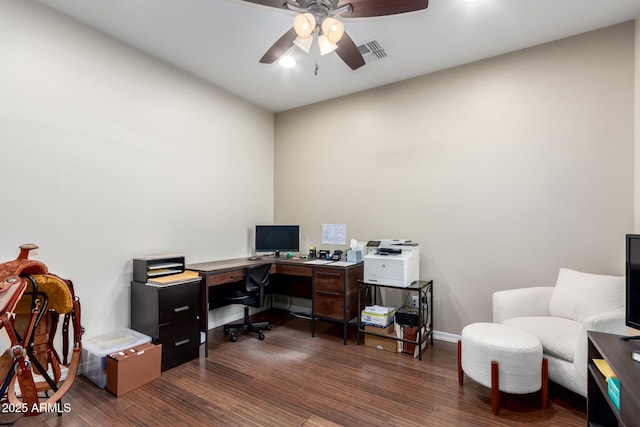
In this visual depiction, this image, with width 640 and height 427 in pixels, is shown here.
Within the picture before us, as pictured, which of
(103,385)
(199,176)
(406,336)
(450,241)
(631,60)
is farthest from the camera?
(199,176)

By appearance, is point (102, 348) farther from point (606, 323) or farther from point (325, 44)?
point (606, 323)

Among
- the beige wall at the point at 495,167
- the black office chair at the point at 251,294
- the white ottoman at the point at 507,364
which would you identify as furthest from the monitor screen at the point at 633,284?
the black office chair at the point at 251,294

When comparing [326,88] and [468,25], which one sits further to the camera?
[326,88]

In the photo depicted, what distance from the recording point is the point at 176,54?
3.18 metres

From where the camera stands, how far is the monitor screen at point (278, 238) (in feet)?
13.7

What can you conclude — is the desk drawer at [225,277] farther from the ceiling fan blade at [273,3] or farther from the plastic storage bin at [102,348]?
the ceiling fan blade at [273,3]

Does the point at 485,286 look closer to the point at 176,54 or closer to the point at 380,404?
the point at 380,404

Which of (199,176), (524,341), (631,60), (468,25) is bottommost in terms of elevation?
(524,341)

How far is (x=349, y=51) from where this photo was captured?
8.00 feet

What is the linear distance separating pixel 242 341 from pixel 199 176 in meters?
1.94

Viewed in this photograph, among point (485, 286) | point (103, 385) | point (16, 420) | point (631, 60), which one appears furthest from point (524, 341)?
point (16, 420)

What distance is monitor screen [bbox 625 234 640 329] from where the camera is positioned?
5.53 ft

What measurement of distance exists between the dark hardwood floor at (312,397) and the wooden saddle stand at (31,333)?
0.26 meters

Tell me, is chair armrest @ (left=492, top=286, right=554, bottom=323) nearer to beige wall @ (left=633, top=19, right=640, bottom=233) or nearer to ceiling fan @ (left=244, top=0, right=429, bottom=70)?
beige wall @ (left=633, top=19, right=640, bottom=233)
